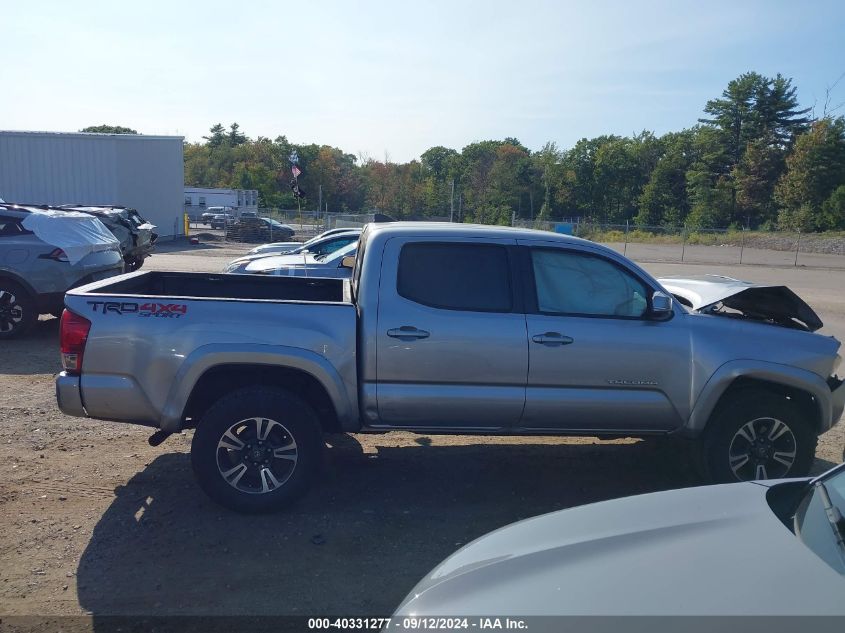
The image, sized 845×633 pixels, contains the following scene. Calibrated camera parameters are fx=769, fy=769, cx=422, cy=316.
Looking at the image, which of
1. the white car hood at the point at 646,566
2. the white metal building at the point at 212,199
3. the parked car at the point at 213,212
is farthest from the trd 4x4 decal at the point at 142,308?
the white metal building at the point at 212,199

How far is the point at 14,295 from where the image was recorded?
35.2ft

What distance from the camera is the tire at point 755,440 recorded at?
18.4ft

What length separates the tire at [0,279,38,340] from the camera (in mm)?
10711

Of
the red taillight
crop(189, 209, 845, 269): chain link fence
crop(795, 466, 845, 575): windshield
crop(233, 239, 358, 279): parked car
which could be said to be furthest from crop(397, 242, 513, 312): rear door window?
crop(189, 209, 845, 269): chain link fence

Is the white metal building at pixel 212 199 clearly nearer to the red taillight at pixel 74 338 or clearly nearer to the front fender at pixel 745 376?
the red taillight at pixel 74 338

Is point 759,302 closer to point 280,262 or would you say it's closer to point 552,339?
point 552,339

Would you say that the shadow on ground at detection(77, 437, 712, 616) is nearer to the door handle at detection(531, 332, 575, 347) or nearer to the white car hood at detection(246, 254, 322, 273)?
the door handle at detection(531, 332, 575, 347)

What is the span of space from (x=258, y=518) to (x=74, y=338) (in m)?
1.71

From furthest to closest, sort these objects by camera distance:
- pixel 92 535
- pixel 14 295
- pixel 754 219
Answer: pixel 754 219 < pixel 14 295 < pixel 92 535


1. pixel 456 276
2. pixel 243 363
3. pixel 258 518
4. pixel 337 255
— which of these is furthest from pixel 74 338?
pixel 337 255

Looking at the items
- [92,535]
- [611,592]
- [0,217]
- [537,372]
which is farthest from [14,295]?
[611,592]

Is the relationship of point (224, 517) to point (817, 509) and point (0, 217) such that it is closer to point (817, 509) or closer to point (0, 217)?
point (817, 509)

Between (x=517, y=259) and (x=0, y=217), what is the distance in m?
8.80

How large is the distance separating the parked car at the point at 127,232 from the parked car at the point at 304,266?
4.95 meters
